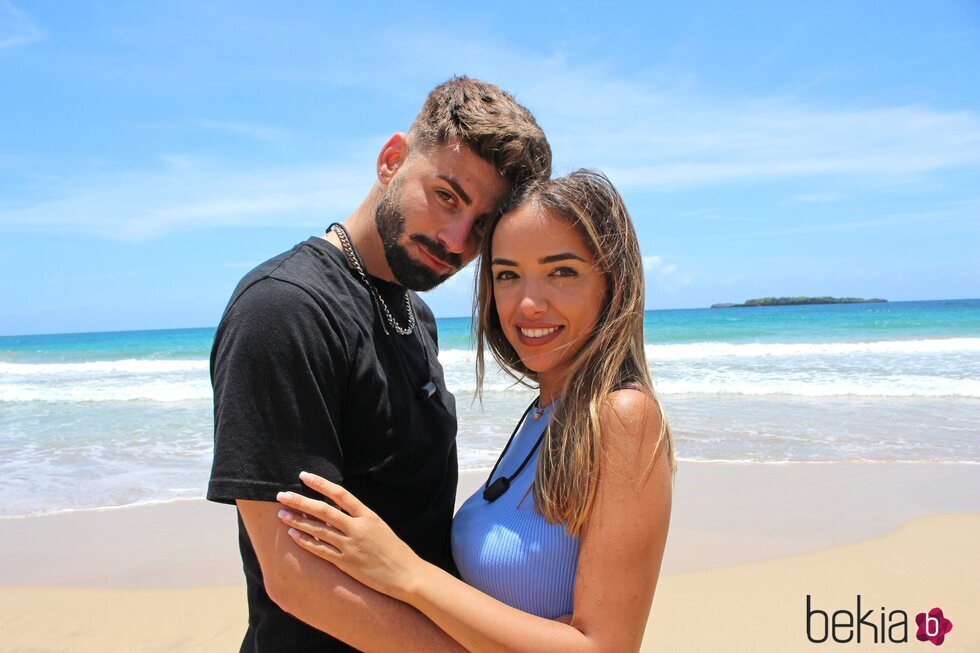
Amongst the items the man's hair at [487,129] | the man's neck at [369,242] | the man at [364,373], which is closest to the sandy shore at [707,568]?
the man at [364,373]

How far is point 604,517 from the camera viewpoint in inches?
71.5

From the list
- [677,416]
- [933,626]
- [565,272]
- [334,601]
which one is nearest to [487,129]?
[565,272]

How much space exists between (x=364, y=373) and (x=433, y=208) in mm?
645

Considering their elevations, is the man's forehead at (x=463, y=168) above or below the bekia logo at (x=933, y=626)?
above

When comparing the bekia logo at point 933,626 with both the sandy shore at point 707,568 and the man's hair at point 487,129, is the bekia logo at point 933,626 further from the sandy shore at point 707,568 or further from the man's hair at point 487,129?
the man's hair at point 487,129

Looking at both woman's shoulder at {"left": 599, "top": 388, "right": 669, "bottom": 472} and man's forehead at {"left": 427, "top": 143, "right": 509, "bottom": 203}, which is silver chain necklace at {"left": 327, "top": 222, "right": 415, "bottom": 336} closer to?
man's forehead at {"left": 427, "top": 143, "right": 509, "bottom": 203}

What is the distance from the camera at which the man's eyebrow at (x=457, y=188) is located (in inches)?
89.9

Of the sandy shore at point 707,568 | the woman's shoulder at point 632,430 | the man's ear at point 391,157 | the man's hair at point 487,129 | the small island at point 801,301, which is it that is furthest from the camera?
the small island at point 801,301

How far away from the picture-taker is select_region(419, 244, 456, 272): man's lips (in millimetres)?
2326

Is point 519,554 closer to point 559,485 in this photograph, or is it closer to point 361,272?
point 559,485

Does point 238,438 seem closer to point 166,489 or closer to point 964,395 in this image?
point 166,489

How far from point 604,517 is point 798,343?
2930 centimetres

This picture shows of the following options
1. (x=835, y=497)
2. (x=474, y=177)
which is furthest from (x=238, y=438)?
(x=835, y=497)

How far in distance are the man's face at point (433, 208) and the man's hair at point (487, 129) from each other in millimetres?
36
